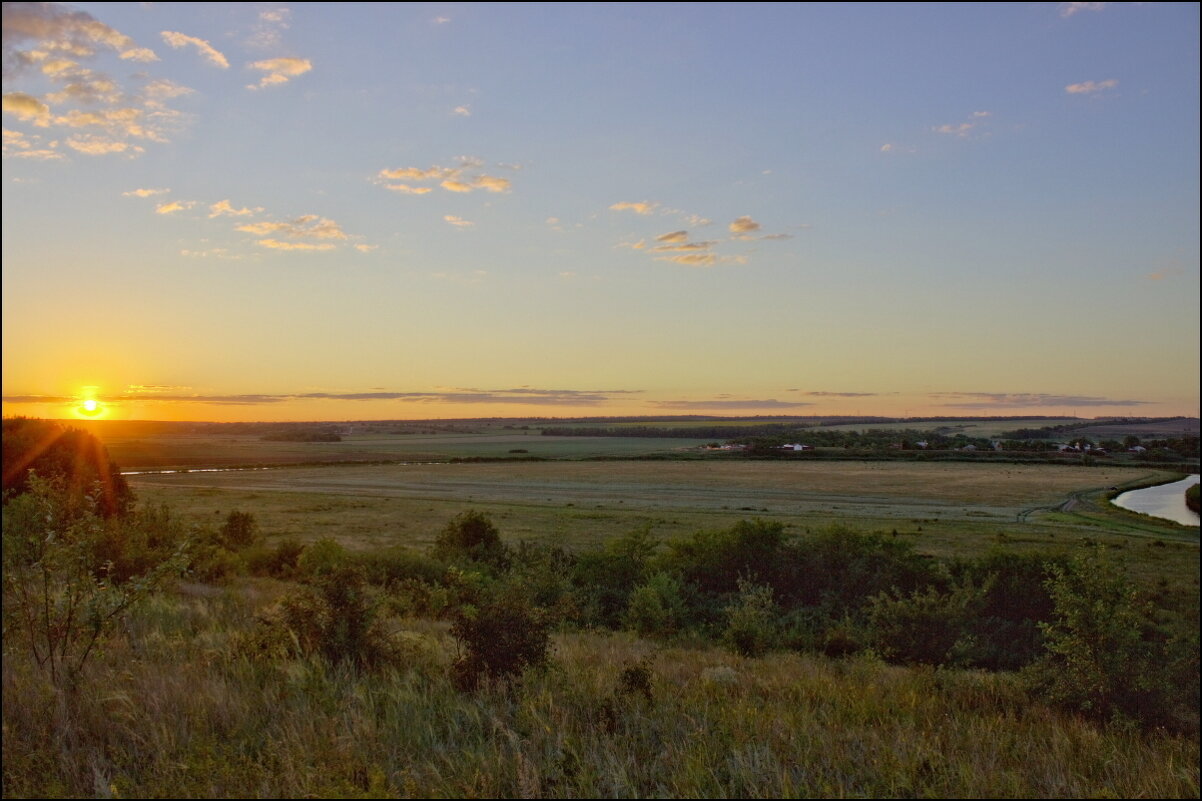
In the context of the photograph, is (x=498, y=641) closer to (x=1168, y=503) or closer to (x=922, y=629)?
(x=922, y=629)

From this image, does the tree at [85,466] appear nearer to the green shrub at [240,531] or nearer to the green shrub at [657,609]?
the green shrub at [240,531]

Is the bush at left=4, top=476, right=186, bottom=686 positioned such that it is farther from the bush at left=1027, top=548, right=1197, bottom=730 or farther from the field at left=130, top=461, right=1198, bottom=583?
the field at left=130, top=461, right=1198, bottom=583

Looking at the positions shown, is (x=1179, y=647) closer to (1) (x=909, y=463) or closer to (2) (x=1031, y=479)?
(2) (x=1031, y=479)

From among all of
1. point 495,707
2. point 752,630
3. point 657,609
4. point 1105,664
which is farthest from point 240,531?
point 1105,664

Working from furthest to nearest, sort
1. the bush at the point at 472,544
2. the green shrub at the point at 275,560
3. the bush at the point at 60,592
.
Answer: the bush at the point at 472,544 < the green shrub at the point at 275,560 < the bush at the point at 60,592

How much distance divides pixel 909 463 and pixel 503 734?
140 m

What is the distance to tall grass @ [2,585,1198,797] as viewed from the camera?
518 cm

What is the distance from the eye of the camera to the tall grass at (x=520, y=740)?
5184 millimetres

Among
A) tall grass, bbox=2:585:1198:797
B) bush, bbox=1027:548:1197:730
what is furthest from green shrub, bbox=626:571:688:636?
tall grass, bbox=2:585:1198:797

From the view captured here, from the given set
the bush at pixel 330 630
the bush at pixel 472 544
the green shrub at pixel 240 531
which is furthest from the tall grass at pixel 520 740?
the green shrub at pixel 240 531

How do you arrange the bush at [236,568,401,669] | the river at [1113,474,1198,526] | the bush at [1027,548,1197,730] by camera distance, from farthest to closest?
1. the river at [1113,474,1198,526]
2. the bush at [236,568,401,669]
3. the bush at [1027,548,1197,730]

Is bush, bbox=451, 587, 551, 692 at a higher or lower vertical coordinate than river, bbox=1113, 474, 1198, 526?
higher

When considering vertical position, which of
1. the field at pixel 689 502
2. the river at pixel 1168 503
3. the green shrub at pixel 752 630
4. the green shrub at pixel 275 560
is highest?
the river at pixel 1168 503

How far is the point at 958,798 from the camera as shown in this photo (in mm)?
5039
